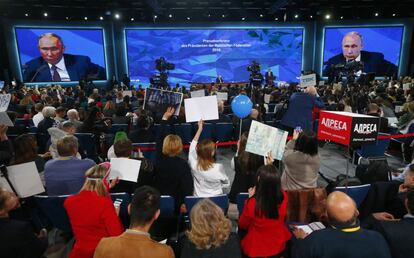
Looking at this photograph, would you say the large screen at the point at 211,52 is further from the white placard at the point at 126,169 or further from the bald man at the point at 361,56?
the white placard at the point at 126,169

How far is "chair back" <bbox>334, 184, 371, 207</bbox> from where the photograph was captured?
3189mm

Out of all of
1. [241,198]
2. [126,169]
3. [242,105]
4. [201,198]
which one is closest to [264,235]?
[241,198]

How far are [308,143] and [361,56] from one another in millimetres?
19282

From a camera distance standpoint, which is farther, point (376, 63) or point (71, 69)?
point (376, 63)

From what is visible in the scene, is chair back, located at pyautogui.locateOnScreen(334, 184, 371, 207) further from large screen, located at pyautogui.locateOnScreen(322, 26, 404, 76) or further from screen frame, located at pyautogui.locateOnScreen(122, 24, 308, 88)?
large screen, located at pyautogui.locateOnScreen(322, 26, 404, 76)

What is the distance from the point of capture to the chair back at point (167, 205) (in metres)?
3.03

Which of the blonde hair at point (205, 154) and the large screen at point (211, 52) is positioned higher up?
the large screen at point (211, 52)

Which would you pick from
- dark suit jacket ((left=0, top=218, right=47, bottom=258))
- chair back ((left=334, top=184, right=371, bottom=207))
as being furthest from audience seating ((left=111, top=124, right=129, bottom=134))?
chair back ((left=334, top=184, right=371, bottom=207))

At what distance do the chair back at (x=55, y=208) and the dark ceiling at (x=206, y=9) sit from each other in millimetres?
13227

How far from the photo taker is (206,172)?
3.48 metres

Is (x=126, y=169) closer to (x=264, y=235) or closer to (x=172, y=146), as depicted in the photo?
(x=172, y=146)

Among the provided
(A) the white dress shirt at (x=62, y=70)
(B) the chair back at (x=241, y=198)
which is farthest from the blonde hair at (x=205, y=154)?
(A) the white dress shirt at (x=62, y=70)

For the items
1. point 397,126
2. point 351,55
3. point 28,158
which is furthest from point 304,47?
point 28,158

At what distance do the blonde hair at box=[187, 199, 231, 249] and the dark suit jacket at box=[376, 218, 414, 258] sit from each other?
46.3 inches
